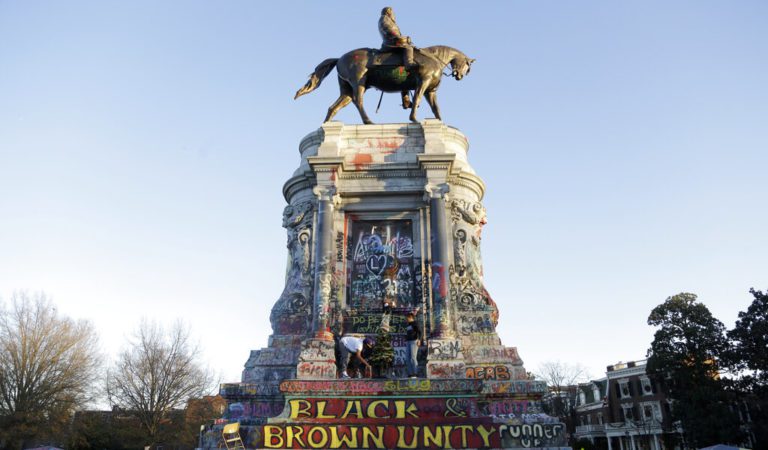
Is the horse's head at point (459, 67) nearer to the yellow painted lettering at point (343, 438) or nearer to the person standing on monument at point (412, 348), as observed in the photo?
the person standing on monument at point (412, 348)

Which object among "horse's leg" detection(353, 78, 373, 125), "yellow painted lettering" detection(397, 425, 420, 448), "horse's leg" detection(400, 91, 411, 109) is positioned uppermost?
"horse's leg" detection(400, 91, 411, 109)

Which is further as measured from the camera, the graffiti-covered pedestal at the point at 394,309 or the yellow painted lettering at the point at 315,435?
the graffiti-covered pedestal at the point at 394,309

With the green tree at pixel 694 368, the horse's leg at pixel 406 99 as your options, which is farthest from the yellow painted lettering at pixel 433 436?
the green tree at pixel 694 368

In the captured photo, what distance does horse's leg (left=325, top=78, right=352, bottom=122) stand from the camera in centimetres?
2177

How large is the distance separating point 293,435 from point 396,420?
8.79 feet

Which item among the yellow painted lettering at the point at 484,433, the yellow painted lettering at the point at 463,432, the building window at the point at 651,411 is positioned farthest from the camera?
the building window at the point at 651,411

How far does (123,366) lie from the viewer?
46.1m

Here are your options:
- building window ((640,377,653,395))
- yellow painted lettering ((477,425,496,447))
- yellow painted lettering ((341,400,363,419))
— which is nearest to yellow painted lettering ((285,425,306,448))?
yellow painted lettering ((341,400,363,419))

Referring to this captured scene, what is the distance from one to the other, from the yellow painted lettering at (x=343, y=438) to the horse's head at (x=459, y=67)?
47.1ft

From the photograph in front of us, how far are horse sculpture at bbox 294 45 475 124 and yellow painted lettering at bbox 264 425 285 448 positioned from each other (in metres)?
11.9

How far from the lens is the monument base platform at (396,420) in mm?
14062

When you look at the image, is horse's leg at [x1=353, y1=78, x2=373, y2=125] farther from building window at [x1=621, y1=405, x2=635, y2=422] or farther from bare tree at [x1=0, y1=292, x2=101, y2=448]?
building window at [x1=621, y1=405, x2=635, y2=422]

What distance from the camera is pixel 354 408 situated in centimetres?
1477

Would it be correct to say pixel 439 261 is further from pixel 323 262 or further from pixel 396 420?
pixel 396 420
